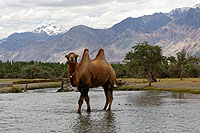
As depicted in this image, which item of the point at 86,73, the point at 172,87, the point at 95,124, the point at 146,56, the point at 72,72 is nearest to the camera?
the point at 95,124

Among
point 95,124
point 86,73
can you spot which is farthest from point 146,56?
point 95,124

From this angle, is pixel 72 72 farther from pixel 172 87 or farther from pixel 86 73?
pixel 172 87

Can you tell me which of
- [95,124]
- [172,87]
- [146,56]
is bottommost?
[172,87]

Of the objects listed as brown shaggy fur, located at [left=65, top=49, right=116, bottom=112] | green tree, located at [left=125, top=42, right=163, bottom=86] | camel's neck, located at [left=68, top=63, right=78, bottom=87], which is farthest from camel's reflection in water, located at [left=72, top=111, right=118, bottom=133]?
green tree, located at [left=125, top=42, right=163, bottom=86]

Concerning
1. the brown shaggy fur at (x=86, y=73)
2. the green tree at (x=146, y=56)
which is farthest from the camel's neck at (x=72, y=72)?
the green tree at (x=146, y=56)

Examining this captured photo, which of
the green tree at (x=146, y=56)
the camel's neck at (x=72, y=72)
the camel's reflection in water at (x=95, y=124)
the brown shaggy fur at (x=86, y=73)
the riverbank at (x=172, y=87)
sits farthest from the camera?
the green tree at (x=146, y=56)

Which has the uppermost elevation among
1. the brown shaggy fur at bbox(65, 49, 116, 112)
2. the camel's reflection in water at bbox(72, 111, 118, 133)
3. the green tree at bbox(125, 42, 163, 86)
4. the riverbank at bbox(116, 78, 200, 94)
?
the green tree at bbox(125, 42, 163, 86)

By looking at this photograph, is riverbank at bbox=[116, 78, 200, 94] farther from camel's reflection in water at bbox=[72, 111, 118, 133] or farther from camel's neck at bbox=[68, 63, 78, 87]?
camel's reflection in water at bbox=[72, 111, 118, 133]

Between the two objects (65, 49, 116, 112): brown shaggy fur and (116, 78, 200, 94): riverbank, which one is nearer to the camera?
(65, 49, 116, 112): brown shaggy fur

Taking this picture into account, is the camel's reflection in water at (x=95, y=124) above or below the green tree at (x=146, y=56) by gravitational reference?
below

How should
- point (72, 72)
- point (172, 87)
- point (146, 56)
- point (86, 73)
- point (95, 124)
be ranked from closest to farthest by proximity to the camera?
point (95, 124), point (86, 73), point (72, 72), point (172, 87), point (146, 56)

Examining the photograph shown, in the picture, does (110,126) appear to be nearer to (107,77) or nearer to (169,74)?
(107,77)

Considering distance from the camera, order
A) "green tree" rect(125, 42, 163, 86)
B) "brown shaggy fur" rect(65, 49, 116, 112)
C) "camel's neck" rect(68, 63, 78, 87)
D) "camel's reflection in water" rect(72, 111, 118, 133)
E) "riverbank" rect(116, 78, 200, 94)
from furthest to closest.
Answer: "green tree" rect(125, 42, 163, 86) < "riverbank" rect(116, 78, 200, 94) < "camel's neck" rect(68, 63, 78, 87) < "brown shaggy fur" rect(65, 49, 116, 112) < "camel's reflection in water" rect(72, 111, 118, 133)

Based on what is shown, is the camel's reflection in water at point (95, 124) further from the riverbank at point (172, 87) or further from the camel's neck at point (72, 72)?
the riverbank at point (172, 87)
